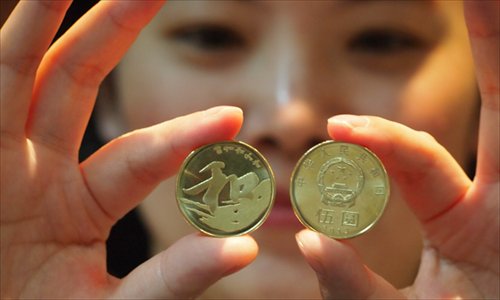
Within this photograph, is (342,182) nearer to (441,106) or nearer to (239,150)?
(239,150)

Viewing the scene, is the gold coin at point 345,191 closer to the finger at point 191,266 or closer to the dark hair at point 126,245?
the finger at point 191,266

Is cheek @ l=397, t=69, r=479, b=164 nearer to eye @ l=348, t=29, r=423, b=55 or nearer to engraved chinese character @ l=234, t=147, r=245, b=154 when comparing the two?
eye @ l=348, t=29, r=423, b=55

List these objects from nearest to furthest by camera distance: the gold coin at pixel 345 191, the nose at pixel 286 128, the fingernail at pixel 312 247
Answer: the fingernail at pixel 312 247 < the gold coin at pixel 345 191 < the nose at pixel 286 128

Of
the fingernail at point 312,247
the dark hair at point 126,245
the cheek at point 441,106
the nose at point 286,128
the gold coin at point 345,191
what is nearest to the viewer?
the fingernail at point 312,247

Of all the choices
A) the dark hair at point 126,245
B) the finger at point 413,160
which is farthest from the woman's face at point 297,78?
the dark hair at point 126,245

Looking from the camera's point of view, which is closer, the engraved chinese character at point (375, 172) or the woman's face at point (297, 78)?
the engraved chinese character at point (375, 172)

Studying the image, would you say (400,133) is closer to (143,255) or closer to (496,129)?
(496,129)

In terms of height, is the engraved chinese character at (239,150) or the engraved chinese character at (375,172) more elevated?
the engraved chinese character at (239,150)

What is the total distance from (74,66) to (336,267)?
648 mm

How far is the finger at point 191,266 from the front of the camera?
2.75 feet

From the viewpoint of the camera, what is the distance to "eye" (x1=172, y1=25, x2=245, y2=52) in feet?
4.52

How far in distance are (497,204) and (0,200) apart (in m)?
0.97

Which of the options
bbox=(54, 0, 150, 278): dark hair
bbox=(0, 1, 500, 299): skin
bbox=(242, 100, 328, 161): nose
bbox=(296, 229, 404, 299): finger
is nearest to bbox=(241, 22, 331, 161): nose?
bbox=(242, 100, 328, 161): nose

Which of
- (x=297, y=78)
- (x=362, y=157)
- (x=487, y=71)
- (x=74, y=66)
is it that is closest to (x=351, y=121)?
(x=362, y=157)
